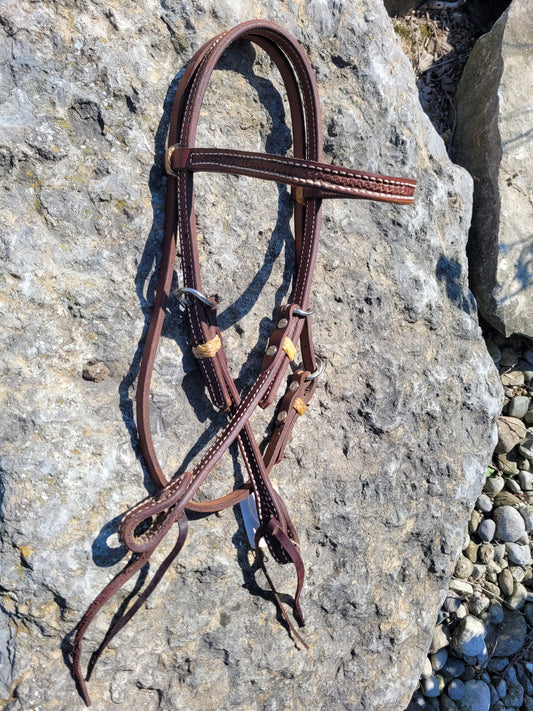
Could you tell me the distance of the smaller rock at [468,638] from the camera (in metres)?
3.49

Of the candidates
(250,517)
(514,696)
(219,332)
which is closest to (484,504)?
(514,696)

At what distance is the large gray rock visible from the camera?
11.7 ft

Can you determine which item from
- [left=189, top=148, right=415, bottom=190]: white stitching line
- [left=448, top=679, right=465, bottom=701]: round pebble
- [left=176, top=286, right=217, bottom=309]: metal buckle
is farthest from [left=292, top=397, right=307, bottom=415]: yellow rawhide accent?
[left=448, top=679, right=465, bottom=701]: round pebble

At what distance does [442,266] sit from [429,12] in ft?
7.39

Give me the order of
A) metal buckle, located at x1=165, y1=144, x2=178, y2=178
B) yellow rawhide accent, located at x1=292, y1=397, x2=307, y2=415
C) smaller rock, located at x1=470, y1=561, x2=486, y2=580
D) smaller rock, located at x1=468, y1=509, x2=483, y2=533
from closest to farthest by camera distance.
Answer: metal buckle, located at x1=165, y1=144, x2=178, y2=178
yellow rawhide accent, located at x1=292, y1=397, x2=307, y2=415
smaller rock, located at x1=470, y1=561, x2=486, y2=580
smaller rock, located at x1=468, y1=509, x2=483, y2=533

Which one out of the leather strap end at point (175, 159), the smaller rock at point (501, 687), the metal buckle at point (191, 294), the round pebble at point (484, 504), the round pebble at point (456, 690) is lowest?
the smaller rock at point (501, 687)

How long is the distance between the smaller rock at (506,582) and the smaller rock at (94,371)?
10.3 feet

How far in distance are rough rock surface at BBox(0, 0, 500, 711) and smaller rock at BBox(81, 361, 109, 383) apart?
0.06 feet

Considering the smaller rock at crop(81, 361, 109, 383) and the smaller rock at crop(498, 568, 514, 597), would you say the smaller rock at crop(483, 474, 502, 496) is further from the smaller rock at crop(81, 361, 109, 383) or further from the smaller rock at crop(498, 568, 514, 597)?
the smaller rock at crop(81, 361, 109, 383)

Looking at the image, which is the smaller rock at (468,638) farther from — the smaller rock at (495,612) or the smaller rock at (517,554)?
the smaller rock at (517,554)

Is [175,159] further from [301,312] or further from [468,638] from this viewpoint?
[468,638]

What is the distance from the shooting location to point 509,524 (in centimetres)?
379

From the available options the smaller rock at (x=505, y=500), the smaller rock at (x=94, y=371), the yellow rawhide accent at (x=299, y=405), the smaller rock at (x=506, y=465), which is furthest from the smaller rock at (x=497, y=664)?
the smaller rock at (x=94, y=371)

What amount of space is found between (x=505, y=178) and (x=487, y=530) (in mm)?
2378
